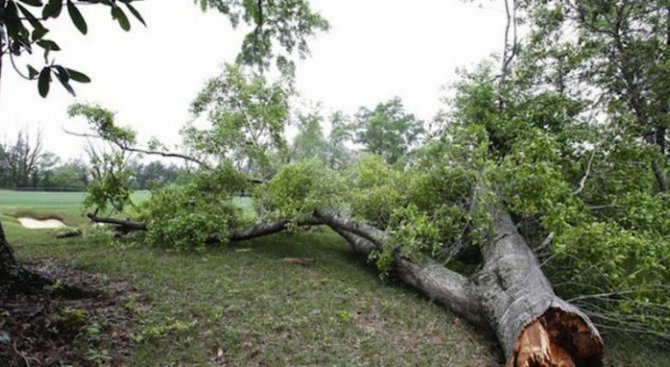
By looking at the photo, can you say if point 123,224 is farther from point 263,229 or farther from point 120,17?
point 120,17

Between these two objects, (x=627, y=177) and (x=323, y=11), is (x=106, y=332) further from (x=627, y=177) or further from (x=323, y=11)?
(x=323, y=11)

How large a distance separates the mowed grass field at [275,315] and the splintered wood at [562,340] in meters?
0.53

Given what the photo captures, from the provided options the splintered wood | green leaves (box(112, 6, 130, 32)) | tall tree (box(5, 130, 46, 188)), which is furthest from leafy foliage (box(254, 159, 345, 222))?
tall tree (box(5, 130, 46, 188))

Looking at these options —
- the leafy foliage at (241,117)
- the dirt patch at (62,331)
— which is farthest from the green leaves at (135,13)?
the leafy foliage at (241,117)

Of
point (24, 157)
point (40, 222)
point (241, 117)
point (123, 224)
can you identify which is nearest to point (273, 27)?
point (241, 117)

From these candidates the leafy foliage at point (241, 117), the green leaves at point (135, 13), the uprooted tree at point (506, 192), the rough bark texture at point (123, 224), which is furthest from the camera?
the leafy foliage at point (241, 117)

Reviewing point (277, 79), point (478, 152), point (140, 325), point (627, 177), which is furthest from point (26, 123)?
point (627, 177)

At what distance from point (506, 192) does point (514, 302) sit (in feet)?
4.19

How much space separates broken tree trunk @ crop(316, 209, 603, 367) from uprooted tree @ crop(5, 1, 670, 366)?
0.01 metres

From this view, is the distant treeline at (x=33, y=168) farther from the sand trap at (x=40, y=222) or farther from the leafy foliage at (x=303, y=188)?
the leafy foliage at (x=303, y=188)

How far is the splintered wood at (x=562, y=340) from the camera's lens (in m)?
2.21

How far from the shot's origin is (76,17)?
1060 mm

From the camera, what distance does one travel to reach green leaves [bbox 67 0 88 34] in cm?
104

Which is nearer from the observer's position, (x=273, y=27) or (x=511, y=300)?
(x=511, y=300)
